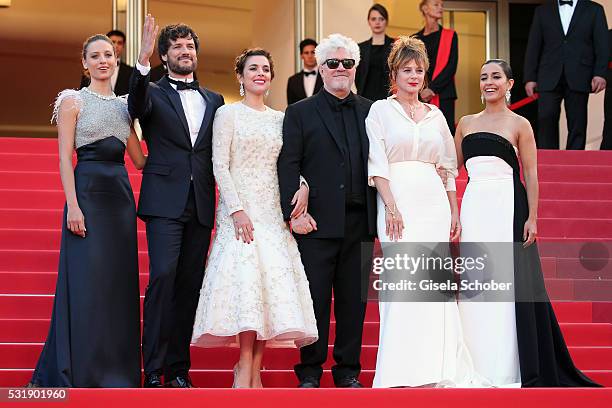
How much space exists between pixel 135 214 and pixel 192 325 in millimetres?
673

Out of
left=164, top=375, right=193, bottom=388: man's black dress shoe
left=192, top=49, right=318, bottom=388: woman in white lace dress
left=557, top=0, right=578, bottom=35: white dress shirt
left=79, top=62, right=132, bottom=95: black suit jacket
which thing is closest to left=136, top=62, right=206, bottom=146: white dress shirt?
left=192, top=49, right=318, bottom=388: woman in white lace dress

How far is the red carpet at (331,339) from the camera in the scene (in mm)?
5836

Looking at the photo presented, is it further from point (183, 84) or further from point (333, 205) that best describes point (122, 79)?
point (333, 205)

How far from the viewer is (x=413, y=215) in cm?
638

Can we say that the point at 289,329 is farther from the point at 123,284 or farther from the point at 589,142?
the point at 589,142

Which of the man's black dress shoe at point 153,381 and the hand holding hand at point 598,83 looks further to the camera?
the hand holding hand at point 598,83

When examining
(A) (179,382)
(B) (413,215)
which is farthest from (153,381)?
(B) (413,215)

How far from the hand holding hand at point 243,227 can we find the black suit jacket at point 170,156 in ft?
0.90

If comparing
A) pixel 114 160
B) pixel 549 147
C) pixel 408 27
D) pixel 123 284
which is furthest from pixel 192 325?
pixel 408 27

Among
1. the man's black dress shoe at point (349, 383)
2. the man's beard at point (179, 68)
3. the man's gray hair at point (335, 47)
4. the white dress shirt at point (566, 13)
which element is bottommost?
the man's black dress shoe at point (349, 383)

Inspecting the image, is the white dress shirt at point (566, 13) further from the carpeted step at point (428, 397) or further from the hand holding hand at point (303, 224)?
the carpeted step at point (428, 397)

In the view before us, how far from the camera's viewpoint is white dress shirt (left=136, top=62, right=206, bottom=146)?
6562 millimetres

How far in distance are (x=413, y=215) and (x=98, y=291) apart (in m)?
1.71

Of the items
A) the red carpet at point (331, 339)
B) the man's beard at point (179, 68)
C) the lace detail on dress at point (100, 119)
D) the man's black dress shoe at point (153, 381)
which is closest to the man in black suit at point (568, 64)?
the red carpet at point (331, 339)
